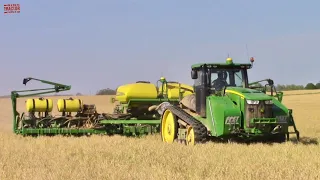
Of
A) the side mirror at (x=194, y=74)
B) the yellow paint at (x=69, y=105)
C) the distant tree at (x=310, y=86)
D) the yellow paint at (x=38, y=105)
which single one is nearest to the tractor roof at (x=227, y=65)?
the side mirror at (x=194, y=74)

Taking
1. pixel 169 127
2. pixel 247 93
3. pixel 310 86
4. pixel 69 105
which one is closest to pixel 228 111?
pixel 247 93

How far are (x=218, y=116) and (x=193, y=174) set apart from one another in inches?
158

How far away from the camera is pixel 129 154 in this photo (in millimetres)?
9070

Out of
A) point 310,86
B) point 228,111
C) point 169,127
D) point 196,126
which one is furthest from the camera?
point 310,86

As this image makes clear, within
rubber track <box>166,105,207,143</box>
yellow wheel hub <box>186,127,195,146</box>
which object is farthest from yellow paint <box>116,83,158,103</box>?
yellow wheel hub <box>186,127,195,146</box>

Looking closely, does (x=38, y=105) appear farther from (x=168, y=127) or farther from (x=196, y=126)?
(x=196, y=126)

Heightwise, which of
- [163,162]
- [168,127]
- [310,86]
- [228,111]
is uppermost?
[310,86]

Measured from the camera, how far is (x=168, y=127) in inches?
505

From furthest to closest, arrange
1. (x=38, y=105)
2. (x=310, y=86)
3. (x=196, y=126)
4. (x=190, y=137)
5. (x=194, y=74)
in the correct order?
(x=310, y=86) < (x=38, y=105) < (x=194, y=74) < (x=190, y=137) < (x=196, y=126)

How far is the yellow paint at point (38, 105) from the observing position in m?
15.7

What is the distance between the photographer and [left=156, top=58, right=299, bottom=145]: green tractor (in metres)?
10.7

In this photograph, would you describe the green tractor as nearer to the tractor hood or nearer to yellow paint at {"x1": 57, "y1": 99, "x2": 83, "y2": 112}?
the tractor hood

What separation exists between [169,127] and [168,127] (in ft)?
0.32

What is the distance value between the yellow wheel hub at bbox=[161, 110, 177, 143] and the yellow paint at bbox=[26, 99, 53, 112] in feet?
14.9
